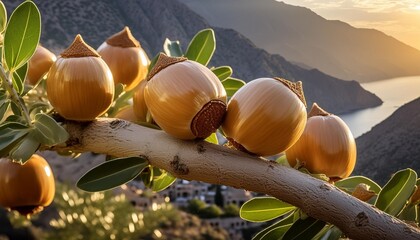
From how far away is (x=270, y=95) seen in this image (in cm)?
31

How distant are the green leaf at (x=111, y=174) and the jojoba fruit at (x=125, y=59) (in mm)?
142

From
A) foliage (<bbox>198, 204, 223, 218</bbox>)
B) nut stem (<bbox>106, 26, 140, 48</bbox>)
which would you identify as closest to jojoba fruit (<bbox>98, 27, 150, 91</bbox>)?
nut stem (<bbox>106, 26, 140, 48</bbox>)

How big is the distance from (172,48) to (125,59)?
0.19ft

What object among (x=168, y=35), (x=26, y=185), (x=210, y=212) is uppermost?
(x=26, y=185)

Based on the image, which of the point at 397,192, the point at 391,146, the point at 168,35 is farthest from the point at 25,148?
the point at 168,35

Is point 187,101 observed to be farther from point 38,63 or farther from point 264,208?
point 38,63

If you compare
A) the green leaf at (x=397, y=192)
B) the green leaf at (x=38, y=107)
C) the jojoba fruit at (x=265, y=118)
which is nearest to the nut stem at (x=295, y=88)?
the jojoba fruit at (x=265, y=118)

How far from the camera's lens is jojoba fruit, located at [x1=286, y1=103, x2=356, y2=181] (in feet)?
1.18

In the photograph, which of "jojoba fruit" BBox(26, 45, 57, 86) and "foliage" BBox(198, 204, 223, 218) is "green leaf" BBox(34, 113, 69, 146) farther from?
"foliage" BBox(198, 204, 223, 218)

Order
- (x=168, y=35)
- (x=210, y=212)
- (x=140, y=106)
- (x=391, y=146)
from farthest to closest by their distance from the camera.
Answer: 1. (x=168, y=35)
2. (x=210, y=212)
3. (x=391, y=146)
4. (x=140, y=106)

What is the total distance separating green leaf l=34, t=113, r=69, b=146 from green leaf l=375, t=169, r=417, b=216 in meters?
0.24

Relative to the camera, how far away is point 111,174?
335 millimetres

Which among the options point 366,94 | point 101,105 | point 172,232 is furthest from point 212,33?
point 366,94

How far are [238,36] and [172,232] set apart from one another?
11.2 meters
